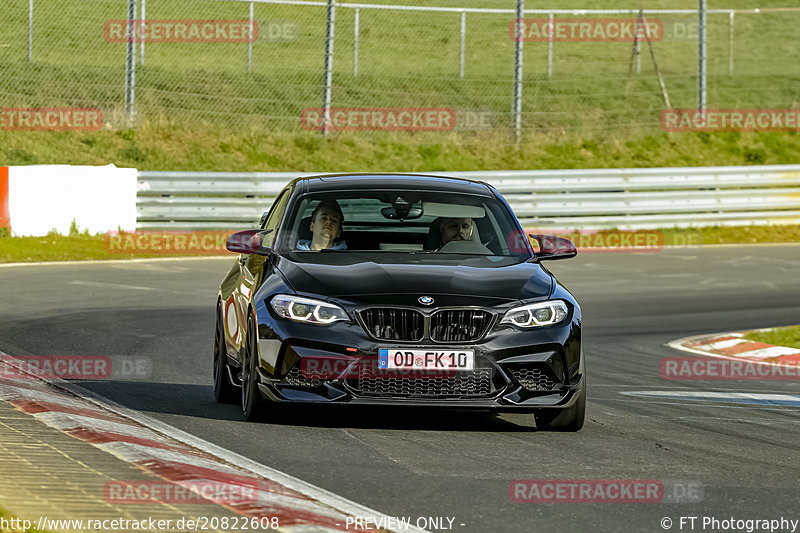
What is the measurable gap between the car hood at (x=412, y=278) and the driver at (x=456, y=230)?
19.2 inches

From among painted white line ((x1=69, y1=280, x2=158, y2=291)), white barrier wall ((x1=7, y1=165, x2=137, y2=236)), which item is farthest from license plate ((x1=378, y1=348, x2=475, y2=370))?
white barrier wall ((x1=7, y1=165, x2=137, y2=236))

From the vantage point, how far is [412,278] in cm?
804

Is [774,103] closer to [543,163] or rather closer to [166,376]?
[543,163]

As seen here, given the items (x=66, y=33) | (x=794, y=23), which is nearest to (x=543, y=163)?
(x=66, y=33)

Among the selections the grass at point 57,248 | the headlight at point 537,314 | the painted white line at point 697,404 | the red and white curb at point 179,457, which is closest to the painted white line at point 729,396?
the painted white line at point 697,404

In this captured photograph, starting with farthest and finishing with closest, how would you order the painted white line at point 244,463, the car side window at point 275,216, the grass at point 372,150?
the grass at point 372,150, the car side window at point 275,216, the painted white line at point 244,463

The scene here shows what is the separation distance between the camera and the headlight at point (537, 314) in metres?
7.89

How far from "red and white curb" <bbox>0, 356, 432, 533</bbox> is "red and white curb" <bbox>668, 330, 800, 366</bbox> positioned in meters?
6.86

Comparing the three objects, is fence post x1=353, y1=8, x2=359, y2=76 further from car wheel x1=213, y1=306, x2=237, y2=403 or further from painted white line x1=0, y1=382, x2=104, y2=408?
painted white line x1=0, y1=382, x2=104, y2=408

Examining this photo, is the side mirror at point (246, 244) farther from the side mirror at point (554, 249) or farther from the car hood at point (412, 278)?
the side mirror at point (554, 249)

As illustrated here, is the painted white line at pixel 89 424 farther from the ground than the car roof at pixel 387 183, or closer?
closer

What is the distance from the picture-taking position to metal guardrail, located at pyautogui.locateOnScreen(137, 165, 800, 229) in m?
23.5

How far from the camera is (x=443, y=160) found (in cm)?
3098

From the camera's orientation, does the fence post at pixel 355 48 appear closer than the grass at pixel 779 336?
No
